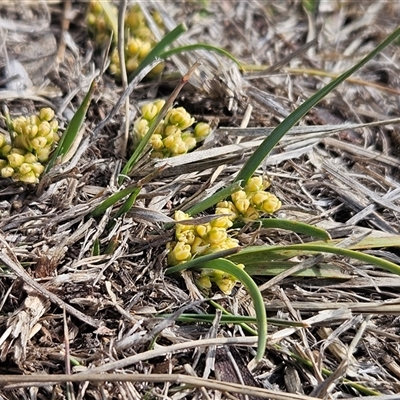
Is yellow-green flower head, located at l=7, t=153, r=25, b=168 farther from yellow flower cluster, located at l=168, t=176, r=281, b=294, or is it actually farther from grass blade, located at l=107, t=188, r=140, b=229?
yellow flower cluster, located at l=168, t=176, r=281, b=294

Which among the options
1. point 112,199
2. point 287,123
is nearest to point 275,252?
point 287,123

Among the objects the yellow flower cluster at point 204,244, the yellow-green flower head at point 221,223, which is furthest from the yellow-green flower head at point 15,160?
the yellow-green flower head at point 221,223

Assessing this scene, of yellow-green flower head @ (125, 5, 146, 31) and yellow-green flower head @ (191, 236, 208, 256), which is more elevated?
yellow-green flower head @ (125, 5, 146, 31)

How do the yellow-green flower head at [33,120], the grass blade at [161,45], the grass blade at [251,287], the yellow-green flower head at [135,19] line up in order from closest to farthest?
the grass blade at [251,287]
the yellow-green flower head at [33,120]
the grass blade at [161,45]
the yellow-green flower head at [135,19]

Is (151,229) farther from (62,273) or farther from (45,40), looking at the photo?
(45,40)

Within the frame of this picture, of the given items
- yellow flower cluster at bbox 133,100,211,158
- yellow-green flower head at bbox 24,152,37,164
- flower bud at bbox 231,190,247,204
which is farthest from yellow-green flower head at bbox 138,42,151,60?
flower bud at bbox 231,190,247,204

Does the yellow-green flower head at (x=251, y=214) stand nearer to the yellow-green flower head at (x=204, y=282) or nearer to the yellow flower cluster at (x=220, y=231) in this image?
the yellow flower cluster at (x=220, y=231)

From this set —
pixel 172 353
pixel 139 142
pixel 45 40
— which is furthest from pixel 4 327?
pixel 45 40
